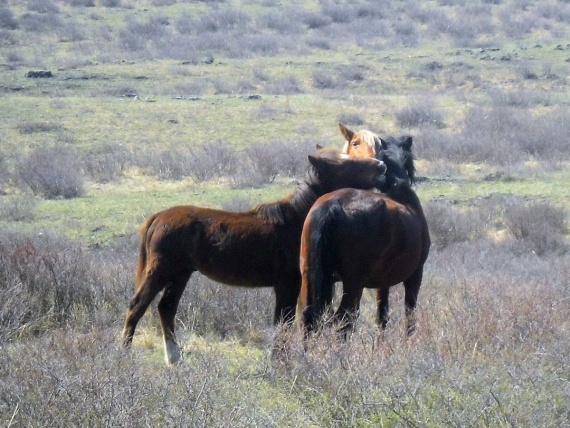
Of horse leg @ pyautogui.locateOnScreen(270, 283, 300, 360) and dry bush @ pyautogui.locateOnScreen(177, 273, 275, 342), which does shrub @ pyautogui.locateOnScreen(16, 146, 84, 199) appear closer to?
dry bush @ pyautogui.locateOnScreen(177, 273, 275, 342)

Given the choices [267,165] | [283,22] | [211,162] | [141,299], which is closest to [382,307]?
[141,299]

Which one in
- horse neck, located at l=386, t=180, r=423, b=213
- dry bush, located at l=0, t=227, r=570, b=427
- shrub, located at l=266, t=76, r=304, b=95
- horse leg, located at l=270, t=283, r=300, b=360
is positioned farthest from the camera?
shrub, located at l=266, t=76, r=304, b=95

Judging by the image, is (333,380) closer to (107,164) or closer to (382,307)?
(382,307)

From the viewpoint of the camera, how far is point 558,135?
19359mm

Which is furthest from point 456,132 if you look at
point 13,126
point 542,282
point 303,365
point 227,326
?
point 303,365

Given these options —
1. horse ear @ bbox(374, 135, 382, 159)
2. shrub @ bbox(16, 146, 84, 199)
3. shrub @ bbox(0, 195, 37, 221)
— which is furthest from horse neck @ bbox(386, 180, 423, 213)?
shrub @ bbox(16, 146, 84, 199)

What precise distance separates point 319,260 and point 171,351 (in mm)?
1518

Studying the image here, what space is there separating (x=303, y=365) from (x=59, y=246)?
5.78 metres

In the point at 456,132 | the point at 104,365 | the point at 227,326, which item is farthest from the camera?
the point at 456,132

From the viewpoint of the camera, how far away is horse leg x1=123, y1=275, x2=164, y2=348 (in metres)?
6.54

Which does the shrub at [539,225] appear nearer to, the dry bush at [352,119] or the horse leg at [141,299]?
the horse leg at [141,299]

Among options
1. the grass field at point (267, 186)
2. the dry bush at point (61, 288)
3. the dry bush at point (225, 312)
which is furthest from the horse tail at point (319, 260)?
the dry bush at point (61, 288)

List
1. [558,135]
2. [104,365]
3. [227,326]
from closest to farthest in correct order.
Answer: [104,365], [227,326], [558,135]

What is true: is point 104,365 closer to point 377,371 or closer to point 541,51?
point 377,371
